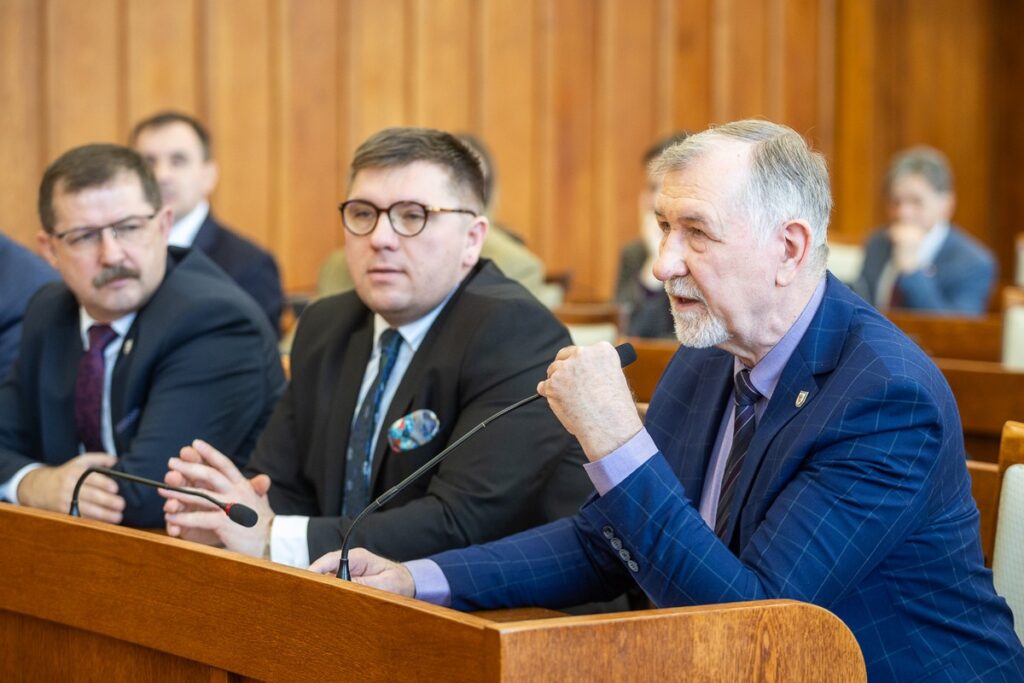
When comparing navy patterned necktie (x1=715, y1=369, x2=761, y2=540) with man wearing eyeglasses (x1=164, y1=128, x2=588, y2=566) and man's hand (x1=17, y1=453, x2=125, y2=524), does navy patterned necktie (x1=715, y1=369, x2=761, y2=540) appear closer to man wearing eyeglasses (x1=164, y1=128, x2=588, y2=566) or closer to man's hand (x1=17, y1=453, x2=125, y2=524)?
man wearing eyeglasses (x1=164, y1=128, x2=588, y2=566)

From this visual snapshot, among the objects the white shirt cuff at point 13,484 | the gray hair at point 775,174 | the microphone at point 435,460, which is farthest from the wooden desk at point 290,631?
the white shirt cuff at point 13,484

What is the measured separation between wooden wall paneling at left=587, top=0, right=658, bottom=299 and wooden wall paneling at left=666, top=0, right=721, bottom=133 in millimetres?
207

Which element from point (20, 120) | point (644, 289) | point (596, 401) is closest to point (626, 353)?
point (596, 401)

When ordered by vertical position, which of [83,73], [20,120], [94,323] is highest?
[83,73]

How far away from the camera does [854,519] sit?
72.2 inches

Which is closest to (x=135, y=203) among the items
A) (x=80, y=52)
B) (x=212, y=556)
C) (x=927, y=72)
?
(x=212, y=556)

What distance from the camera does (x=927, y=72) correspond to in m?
10.2

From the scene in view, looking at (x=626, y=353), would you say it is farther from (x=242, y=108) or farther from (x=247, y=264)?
(x=242, y=108)

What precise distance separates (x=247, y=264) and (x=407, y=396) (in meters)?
2.61

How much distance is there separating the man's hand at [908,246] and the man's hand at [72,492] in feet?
16.7

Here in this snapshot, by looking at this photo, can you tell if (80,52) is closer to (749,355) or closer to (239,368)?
(239,368)

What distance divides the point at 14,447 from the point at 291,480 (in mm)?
816

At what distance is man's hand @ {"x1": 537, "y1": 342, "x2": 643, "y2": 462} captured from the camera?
1.86 m

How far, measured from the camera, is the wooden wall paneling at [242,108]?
6.89 m
